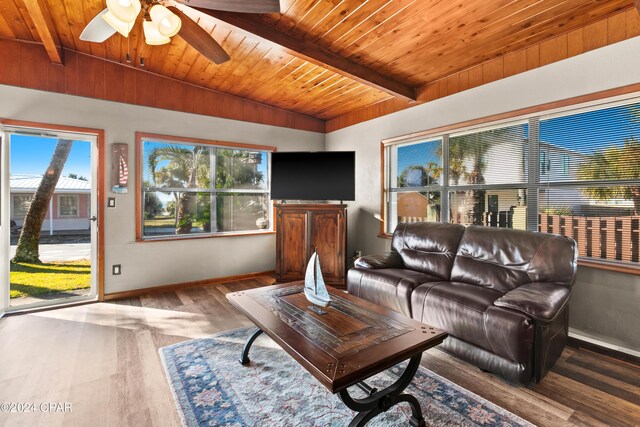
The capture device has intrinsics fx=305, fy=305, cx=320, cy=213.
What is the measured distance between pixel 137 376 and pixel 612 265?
3718 mm

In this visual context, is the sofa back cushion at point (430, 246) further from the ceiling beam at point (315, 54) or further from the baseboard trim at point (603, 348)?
the ceiling beam at point (315, 54)

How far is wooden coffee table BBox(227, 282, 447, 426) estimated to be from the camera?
4.49 ft

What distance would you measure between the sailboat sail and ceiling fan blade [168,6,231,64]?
1.77m

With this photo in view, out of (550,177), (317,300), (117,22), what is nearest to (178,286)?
(317,300)

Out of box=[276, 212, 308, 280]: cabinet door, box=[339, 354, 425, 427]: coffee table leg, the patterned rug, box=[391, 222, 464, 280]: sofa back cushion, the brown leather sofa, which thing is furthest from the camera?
box=[276, 212, 308, 280]: cabinet door

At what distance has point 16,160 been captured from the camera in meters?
3.38

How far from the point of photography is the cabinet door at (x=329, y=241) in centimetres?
423

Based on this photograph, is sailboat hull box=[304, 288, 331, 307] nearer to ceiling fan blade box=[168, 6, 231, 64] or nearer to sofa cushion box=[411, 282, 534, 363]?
sofa cushion box=[411, 282, 534, 363]

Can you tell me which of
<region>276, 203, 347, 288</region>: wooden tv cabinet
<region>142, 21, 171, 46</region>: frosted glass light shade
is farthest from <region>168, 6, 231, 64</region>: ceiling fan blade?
<region>276, 203, 347, 288</region>: wooden tv cabinet

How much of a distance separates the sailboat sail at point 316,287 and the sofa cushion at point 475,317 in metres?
0.93

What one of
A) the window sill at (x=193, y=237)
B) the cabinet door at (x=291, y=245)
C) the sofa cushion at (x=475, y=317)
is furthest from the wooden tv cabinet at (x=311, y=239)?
the sofa cushion at (x=475, y=317)

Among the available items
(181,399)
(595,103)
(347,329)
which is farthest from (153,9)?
(595,103)

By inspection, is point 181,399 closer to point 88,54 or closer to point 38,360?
point 38,360

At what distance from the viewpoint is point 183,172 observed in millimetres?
4301
